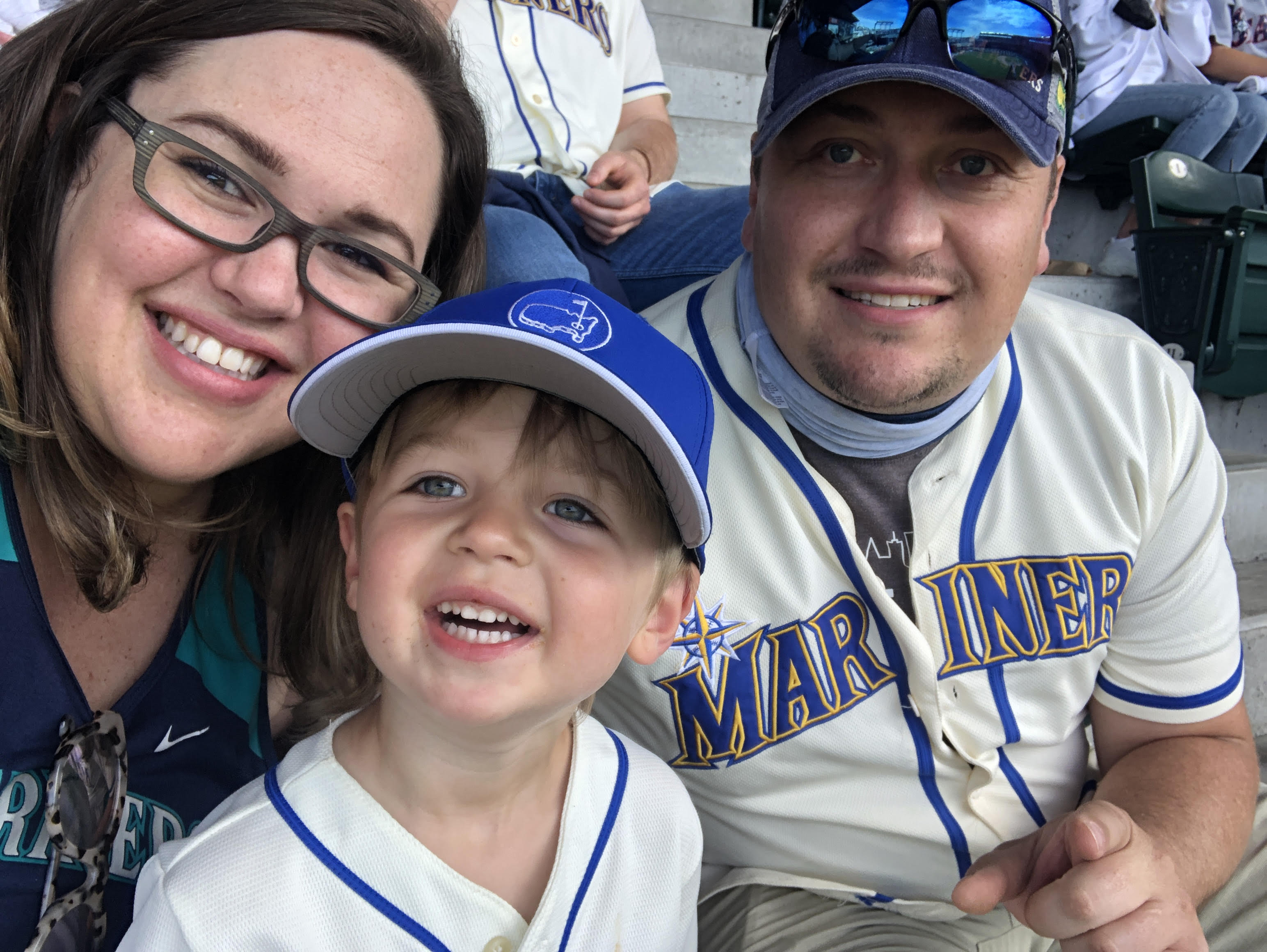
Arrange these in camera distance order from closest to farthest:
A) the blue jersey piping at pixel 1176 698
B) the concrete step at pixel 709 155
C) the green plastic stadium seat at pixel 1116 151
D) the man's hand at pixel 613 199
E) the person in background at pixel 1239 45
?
the blue jersey piping at pixel 1176 698, the man's hand at pixel 613 199, the concrete step at pixel 709 155, the green plastic stadium seat at pixel 1116 151, the person in background at pixel 1239 45

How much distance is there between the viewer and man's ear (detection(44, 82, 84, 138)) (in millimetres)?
1244


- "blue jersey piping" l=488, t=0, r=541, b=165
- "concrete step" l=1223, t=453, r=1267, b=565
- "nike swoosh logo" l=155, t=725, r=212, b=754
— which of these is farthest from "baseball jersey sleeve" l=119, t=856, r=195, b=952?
"concrete step" l=1223, t=453, r=1267, b=565

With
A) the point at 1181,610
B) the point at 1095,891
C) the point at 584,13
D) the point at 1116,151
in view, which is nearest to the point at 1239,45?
the point at 1116,151

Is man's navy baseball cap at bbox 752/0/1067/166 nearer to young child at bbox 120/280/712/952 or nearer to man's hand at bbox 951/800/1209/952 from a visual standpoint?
young child at bbox 120/280/712/952

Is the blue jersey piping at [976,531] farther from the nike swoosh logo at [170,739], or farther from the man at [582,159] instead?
the nike swoosh logo at [170,739]

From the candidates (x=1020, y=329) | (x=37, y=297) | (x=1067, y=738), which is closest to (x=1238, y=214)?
(x=1020, y=329)

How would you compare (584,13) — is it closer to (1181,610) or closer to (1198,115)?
(1181,610)

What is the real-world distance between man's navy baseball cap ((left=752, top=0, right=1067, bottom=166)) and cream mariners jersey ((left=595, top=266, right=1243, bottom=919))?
0.35 m

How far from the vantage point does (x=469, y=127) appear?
1521 mm

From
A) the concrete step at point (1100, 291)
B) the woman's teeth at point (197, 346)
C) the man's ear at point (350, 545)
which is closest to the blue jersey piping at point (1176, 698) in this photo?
the man's ear at point (350, 545)

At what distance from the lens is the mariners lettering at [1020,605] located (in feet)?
4.89

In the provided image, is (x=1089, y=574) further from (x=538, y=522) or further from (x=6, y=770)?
(x=6, y=770)

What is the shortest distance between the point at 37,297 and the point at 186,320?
195mm

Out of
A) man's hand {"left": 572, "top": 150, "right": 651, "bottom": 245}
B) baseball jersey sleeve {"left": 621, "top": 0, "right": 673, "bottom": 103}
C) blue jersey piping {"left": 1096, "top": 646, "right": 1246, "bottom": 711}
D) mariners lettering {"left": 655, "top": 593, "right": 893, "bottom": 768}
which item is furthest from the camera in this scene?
baseball jersey sleeve {"left": 621, "top": 0, "right": 673, "bottom": 103}
